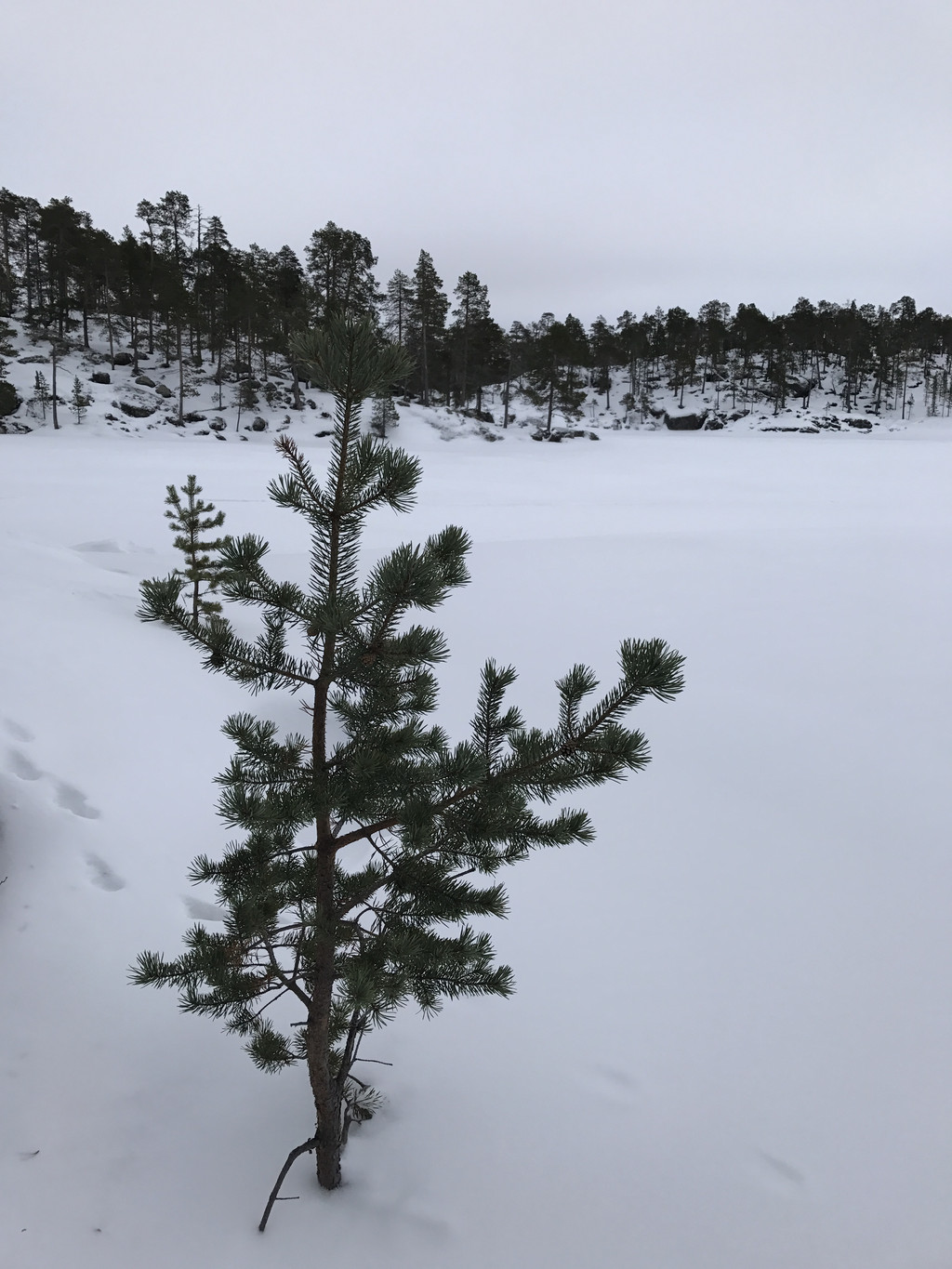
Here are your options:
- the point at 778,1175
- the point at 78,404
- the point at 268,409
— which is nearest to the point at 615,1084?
the point at 778,1175

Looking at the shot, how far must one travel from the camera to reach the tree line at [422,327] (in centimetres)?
4191

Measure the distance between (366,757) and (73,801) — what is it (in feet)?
12.5

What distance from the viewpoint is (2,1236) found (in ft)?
8.46

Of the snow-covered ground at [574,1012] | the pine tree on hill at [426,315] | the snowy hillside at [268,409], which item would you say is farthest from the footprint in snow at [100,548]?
the pine tree on hill at [426,315]

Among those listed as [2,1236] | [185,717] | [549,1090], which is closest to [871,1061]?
[549,1090]

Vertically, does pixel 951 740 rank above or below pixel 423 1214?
above

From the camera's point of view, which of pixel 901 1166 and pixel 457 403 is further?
pixel 457 403

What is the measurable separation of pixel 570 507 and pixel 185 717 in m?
14.8

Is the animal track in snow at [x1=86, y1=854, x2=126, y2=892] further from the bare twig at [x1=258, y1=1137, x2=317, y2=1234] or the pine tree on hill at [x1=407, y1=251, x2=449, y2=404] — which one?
the pine tree on hill at [x1=407, y1=251, x2=449, y2=404]

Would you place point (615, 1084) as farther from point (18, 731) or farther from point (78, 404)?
point (78, 404)

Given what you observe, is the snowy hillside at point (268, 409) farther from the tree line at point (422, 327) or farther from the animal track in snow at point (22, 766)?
the animal track in snow at point (22, 766)

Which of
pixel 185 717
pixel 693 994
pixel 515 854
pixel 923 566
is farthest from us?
pixel 923 566

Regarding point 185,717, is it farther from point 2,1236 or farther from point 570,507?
point 570,507

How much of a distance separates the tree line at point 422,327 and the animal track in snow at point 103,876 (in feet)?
106
